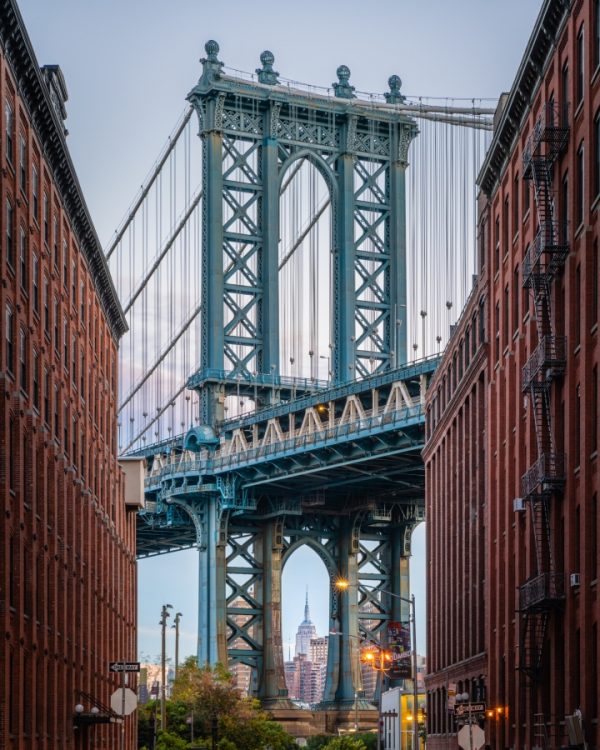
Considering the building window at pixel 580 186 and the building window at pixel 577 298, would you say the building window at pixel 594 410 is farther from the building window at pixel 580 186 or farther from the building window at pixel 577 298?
the building window at pixel 580 186

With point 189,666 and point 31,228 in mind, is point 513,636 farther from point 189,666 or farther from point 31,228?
point 189,666

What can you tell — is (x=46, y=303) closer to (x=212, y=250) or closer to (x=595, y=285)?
(x=595, y=285)

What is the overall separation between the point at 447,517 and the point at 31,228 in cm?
3953

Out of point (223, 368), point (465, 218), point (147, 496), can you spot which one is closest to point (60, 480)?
point (465, 218)

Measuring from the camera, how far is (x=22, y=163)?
57344 millimetres

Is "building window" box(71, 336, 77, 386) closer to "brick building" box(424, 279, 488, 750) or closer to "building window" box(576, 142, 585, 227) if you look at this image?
"brick building" box(424, 279, 488, 750)

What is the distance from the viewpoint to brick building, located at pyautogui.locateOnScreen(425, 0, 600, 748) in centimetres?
4834

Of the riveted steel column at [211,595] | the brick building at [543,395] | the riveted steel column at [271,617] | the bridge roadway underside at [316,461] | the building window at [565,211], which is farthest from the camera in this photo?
the riveted steel column at [271,617]

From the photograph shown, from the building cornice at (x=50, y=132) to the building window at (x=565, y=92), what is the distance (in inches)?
591

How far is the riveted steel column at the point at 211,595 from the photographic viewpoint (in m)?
138

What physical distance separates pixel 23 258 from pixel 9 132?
4713 mm

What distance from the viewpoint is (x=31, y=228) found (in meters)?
59.0

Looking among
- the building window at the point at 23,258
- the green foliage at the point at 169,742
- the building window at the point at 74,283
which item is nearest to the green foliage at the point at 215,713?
the green foliage at the point at 169,742

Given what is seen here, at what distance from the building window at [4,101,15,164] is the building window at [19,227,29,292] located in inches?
103
